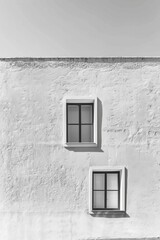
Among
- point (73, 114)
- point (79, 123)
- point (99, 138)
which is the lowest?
point (99, 138)

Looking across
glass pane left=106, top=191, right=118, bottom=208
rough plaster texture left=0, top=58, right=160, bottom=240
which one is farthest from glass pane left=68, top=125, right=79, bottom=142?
glass pane left=106, top=191, right=118, bottom=208

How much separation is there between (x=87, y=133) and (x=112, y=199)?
8.36ft

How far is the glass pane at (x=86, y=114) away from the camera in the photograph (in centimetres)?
670

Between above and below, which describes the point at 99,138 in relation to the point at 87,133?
below

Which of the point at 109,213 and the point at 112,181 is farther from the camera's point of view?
the point at 112,181

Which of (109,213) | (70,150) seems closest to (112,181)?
(109,213)

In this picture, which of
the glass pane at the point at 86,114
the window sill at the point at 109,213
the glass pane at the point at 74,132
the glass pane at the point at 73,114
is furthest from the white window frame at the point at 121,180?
the glass pane at the point at 73,114

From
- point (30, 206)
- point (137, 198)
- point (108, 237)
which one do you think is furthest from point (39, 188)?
point (137, 198)

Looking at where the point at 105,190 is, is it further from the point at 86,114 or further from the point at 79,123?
the point at 86,114

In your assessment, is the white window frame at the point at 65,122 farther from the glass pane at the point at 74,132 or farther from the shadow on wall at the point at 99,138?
the glass pane at the point at 74,132

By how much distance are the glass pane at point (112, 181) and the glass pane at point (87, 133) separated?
1472 millimetres

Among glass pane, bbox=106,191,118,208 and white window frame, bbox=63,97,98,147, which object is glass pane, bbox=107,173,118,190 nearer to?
glass pane, bbox=106,191,118,208

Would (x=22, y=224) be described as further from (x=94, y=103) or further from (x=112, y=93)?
(x=112, y=93)

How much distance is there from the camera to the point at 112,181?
666 centimetres
